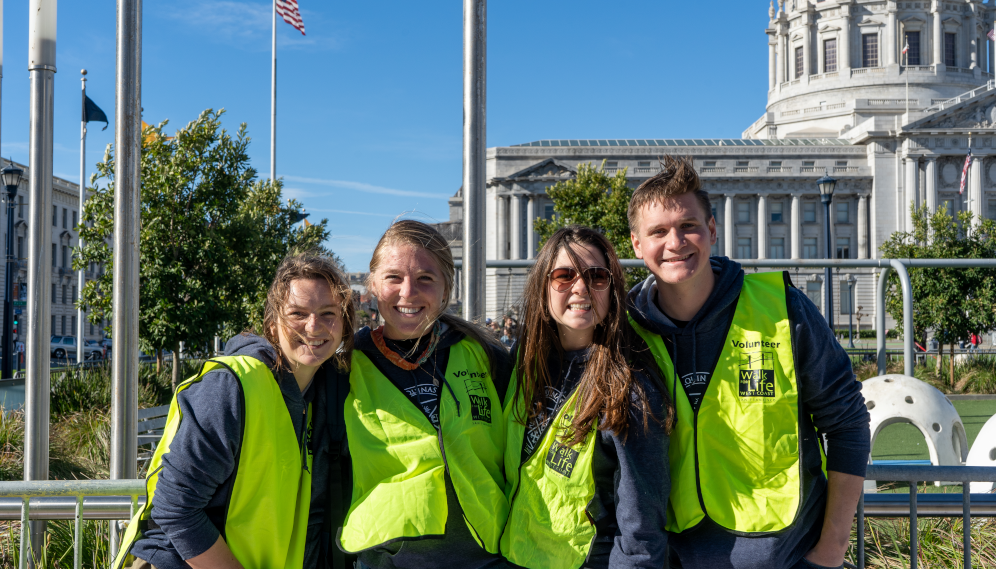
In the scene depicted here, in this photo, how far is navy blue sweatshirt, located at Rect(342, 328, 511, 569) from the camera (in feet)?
8.37

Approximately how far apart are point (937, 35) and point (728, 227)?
110 feet

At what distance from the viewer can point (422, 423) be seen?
2.65m

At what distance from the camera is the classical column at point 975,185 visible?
213ft

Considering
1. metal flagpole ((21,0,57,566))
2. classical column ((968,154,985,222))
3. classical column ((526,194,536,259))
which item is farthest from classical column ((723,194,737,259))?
metal flagpole ((21,0,57,566))

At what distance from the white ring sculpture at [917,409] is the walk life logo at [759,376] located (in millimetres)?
5066

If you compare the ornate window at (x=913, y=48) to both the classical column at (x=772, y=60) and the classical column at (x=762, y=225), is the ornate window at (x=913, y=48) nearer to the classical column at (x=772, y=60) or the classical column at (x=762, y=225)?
the classical column at (x=772, y=60)

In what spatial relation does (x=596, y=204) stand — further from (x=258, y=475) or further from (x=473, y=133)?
(x=258, y=475)

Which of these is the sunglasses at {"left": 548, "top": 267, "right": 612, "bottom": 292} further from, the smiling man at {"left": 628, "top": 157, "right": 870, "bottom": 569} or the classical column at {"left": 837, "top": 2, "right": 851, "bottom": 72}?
the classical column at {"left": 837, "top": 2, "right": 851, "bottom": 72}

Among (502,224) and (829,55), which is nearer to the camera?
(502,224)

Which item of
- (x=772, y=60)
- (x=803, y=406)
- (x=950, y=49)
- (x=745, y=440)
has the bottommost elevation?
(x=745, y=440)

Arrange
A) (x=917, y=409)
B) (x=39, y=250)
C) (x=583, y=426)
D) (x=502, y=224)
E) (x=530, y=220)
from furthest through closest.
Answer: (x=502, y=224) → (x=530, y=220) → (x=917, y=409) → (x=39, y=250) → (x=583, y=426)

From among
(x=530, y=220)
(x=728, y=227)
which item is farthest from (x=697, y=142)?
(x=530, y=220)

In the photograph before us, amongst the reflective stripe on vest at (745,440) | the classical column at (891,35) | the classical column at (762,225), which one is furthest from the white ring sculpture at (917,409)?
the classical column at (891,35)

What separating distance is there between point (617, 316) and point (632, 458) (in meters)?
0.48
